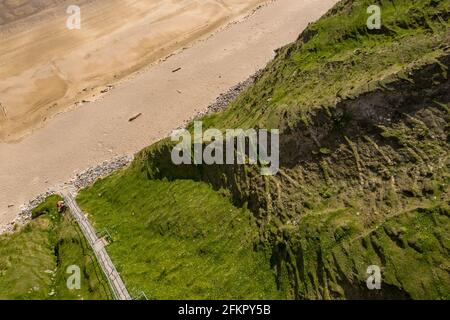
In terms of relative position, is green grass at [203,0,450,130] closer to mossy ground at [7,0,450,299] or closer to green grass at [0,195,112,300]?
mossy ground at [7,0,450,299]

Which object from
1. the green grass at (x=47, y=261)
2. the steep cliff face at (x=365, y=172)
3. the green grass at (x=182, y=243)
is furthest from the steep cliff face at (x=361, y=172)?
the green grass at (x=47, y=261)

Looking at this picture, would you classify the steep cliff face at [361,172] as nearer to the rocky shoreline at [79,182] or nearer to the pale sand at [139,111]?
the rocky shoreline at [79,182]

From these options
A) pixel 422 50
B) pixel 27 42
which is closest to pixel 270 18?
pixel 27 42

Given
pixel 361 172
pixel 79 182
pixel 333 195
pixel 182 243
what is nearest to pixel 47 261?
pixel 79 182

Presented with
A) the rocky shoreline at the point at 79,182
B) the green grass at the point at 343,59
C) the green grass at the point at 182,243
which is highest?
the green grass at the point at 343,59

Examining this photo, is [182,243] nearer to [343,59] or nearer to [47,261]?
[47,261]

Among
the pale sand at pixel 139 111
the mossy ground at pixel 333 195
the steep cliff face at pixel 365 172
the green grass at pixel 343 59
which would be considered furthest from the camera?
the pale sand at pixel 139 111
